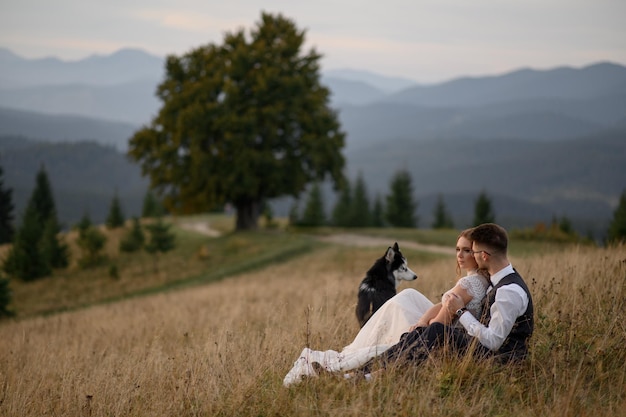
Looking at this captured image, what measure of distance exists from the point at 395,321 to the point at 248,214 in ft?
111

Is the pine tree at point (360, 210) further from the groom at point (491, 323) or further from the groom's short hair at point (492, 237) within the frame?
the groom's short hair at point (492, 237)

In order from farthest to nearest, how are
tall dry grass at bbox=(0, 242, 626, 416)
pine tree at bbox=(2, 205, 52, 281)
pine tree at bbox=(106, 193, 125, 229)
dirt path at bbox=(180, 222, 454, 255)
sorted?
pine tree at bbox=(106, 193, 125, 229)
pine tree at bbox=(2, 205, 52, 281)
dirt path at bbox=(180, 222, 454, 255)
tall dry grass at bbox=(0, 242, 626, 416)

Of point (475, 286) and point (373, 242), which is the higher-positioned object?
point (475, 286)

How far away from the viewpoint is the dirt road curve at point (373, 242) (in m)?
28.2

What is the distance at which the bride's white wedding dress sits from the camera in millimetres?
5871

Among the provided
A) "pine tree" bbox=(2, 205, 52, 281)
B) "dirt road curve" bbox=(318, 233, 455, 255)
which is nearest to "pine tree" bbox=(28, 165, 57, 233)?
"pine tree" bbox=(2, 205, 52, 281)

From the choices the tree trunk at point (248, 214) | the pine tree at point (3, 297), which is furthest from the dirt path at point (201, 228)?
the pine tree at point (3, 297)

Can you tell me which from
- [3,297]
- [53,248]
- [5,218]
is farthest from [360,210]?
[3,297]

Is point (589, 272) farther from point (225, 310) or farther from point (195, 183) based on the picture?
point (195, 183)

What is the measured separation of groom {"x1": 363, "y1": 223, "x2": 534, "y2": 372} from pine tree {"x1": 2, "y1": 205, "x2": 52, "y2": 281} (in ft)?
114

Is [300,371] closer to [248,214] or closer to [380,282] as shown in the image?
[380,282]

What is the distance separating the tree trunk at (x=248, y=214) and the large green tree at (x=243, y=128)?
0.22ft

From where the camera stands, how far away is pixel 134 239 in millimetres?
38500

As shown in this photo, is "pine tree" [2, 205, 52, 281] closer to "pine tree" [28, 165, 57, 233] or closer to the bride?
the bride
